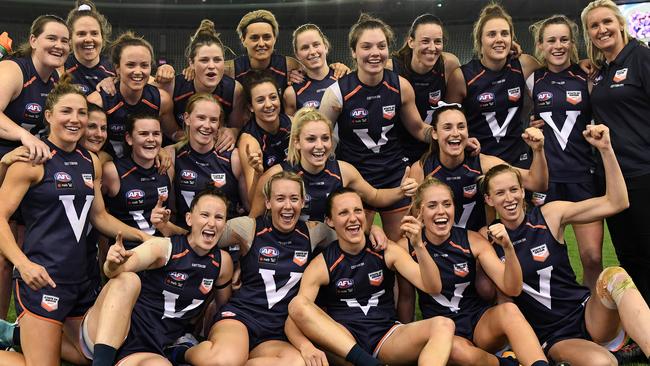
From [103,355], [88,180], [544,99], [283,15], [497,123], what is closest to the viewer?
[103,355]

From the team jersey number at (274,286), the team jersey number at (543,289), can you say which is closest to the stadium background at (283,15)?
the team jersey number at (274,286)

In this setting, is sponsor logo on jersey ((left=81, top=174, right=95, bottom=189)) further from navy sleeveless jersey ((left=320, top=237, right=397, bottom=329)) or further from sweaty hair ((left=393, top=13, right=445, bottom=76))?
sweaty hair ((left=393, top=13, right=445, bottom=76))

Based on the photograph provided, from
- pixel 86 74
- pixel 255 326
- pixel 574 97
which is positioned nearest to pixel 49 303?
pixel 255 326

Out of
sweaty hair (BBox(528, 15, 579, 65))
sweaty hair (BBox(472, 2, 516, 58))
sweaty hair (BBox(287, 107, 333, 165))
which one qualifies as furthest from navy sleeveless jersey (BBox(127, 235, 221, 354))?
sweaty hair (BBox(528, 15, 579, 65))

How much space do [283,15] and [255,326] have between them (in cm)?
2066

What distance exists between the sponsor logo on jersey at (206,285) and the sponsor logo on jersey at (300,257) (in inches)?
20.0

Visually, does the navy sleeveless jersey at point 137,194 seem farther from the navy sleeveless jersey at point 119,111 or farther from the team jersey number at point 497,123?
the team jersey number at point 497,123

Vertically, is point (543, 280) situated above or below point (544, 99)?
below

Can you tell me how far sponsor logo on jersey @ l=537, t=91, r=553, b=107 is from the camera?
172 inches

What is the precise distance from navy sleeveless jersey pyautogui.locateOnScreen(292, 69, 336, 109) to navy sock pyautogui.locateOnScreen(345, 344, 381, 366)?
75.6 inches

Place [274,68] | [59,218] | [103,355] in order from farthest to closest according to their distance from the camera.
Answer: [274,68] < [59,218] < [103,355]

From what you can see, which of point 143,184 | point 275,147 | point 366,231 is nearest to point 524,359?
point 366,231

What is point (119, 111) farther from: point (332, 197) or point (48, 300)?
point (332, 197)

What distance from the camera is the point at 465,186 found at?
13.6ft
